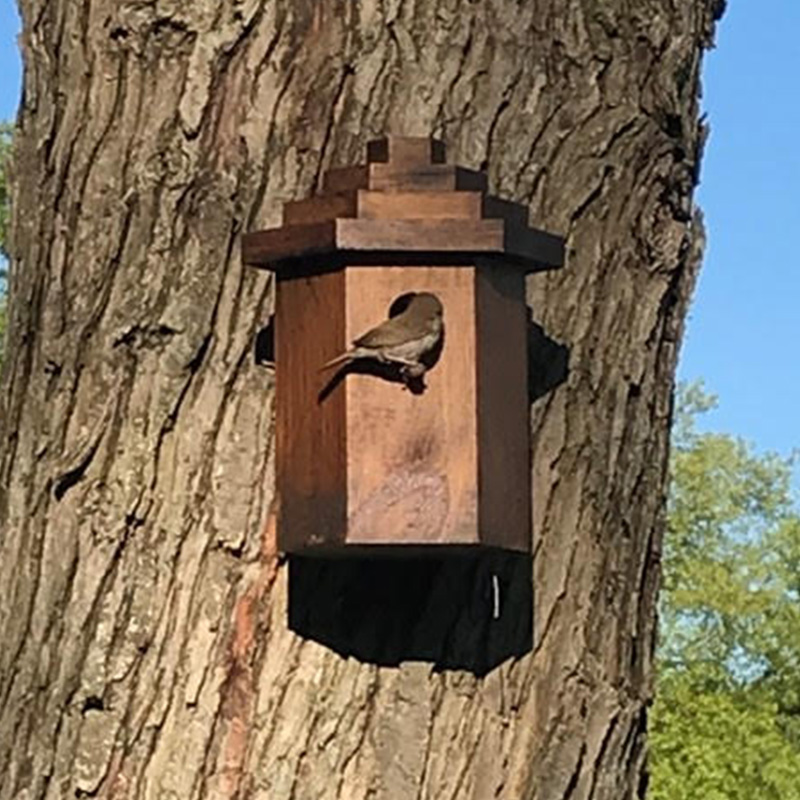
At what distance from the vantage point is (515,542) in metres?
2.64

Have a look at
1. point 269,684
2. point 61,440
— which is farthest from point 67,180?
point 269,684

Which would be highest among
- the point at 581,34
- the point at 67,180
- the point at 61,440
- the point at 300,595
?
the point at 581,34

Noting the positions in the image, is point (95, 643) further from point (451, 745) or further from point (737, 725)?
→ point (737, 725)

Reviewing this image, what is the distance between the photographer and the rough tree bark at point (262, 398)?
2598 mm

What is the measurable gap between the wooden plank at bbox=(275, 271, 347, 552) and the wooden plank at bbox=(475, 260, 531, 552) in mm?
169

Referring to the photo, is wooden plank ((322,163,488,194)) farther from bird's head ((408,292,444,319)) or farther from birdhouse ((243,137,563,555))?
bird's head ((408,292,444,319))

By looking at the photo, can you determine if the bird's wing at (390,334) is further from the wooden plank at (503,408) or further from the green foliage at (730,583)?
the green foliage at (730,583)

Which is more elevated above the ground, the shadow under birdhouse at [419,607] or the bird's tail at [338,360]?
the bird's tail at [338,360]

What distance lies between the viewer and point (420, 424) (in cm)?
263

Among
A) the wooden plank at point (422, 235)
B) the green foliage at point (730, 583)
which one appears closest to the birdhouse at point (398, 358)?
the wooden plank at point (422, 235)

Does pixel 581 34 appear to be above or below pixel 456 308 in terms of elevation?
above

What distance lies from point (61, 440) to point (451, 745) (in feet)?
2.00

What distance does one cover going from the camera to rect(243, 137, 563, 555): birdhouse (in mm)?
2586

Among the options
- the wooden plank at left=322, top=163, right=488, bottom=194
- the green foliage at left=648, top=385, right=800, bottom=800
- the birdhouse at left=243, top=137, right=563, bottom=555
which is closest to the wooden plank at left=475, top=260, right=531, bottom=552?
the birdhouse at left=243, top=137, right=563, bottom=555
